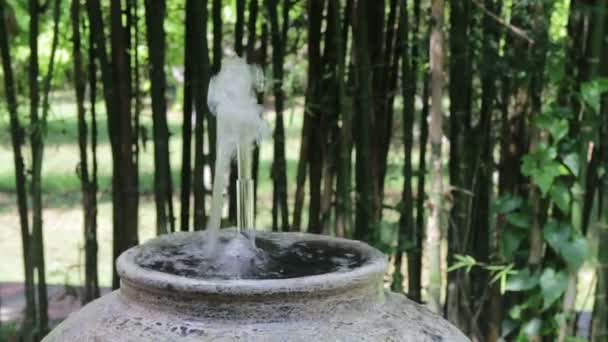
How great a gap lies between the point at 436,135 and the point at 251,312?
1.27 m

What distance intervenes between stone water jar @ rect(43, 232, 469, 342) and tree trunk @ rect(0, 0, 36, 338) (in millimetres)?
1534

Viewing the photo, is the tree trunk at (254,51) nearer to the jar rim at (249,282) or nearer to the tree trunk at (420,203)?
the tree trunk at (420,203)

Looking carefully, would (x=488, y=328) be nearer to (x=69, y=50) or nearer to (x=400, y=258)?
(x=400, y=258)

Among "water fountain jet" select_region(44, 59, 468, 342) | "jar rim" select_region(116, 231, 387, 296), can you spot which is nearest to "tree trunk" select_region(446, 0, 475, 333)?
"water fountain jet" select_region(44, 59, 468, 342)

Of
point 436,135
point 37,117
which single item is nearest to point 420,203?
point 436,135

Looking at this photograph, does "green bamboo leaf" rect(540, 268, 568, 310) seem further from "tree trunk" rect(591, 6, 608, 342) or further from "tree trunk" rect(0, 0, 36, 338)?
"tree trunk" rect(0, 0, 36, 338)

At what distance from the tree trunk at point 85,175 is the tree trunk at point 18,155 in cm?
19

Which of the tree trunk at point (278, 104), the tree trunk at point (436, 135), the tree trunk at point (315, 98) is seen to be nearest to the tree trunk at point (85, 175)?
the tree trunk at point (278, 104)

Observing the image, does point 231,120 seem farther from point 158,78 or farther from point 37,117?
point 37,117

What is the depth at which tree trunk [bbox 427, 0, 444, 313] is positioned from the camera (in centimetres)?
242

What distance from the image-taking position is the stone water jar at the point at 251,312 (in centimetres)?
131

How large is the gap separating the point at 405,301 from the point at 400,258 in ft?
4.59

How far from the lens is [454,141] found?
2.91 meters

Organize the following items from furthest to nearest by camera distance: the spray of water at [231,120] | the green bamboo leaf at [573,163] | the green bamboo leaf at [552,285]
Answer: the green bamboo leaf at [552,285]
the green bamboo leaf at [573,163]
the spray of water at [231,120]
